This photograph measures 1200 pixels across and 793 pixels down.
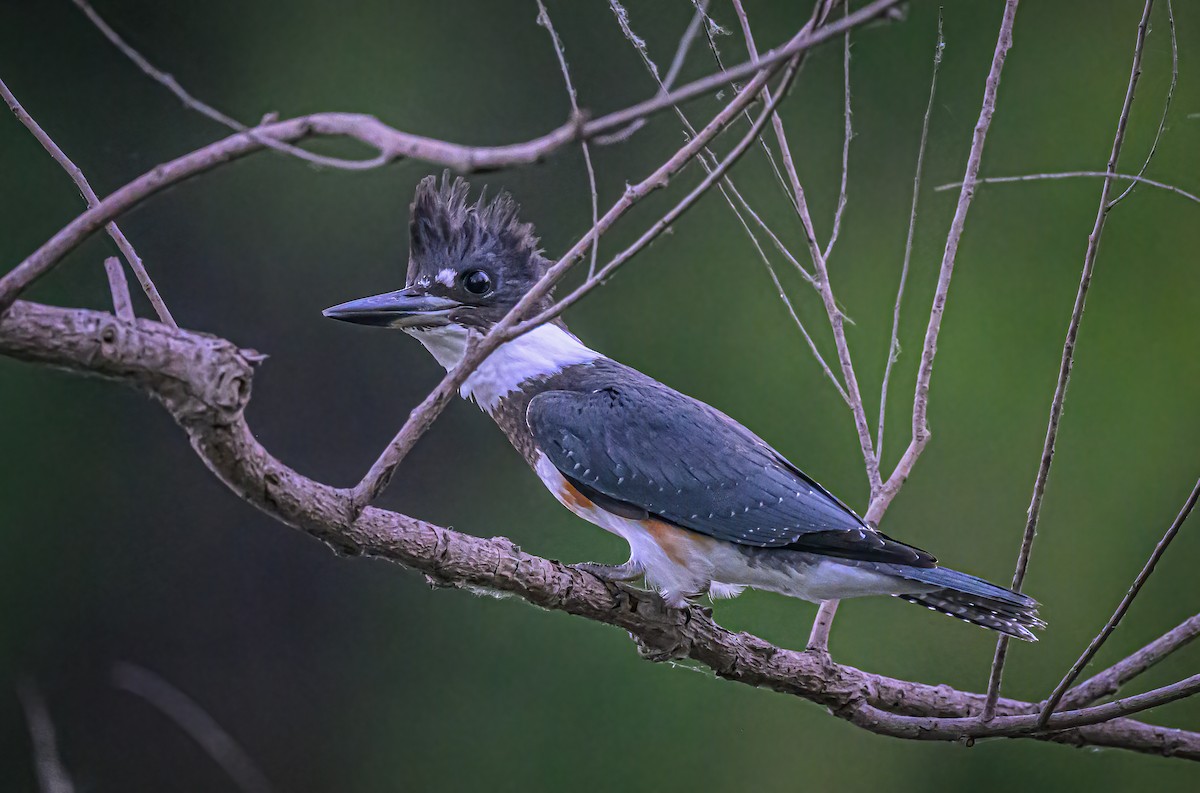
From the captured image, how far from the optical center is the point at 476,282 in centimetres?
181

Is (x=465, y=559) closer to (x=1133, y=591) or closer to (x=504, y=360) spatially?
(x=504, y=360)

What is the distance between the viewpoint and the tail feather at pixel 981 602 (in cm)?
154

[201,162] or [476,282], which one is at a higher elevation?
[476,282]

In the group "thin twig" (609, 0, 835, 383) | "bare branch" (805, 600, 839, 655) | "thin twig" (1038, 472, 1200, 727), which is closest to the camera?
"thin twig" (1038, 472, 1200, 727)

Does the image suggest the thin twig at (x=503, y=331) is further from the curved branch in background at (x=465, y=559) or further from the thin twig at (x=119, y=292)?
the thin twig at (x=119, y=292)

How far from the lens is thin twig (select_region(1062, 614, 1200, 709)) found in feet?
4.99

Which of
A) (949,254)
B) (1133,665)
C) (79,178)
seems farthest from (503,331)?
(1133,665)

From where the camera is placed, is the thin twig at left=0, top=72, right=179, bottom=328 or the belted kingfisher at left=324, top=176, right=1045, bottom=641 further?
the belted kingfisher at left=324, top=176, right=1045, bottom=641

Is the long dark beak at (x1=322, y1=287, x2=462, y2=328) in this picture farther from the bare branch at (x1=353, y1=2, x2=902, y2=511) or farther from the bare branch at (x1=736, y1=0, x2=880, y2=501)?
the bare branch at (x1=736, y1=0, x2=880, y2=501)

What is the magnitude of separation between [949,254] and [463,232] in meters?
0.72

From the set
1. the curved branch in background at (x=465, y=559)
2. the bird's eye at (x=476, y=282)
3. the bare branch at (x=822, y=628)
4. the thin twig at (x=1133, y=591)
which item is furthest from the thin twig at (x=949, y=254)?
the bird's eye at (x=476, y=282)

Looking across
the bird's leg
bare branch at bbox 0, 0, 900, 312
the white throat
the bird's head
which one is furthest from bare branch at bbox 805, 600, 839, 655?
bare branch at bbox 0, 0, 900, 312

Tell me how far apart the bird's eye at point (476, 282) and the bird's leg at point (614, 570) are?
463mm

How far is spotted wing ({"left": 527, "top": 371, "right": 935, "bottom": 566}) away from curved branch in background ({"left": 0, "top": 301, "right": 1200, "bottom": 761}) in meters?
0.15
